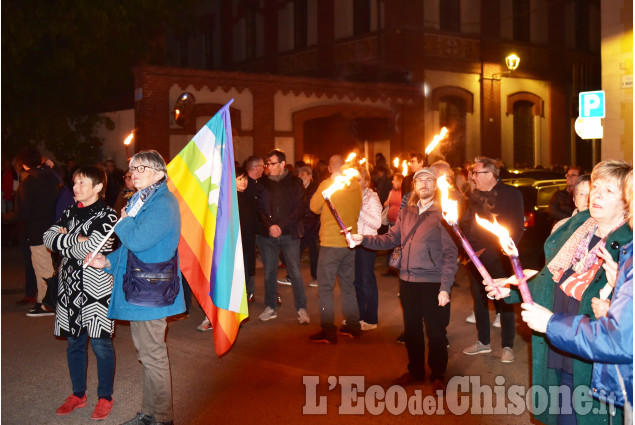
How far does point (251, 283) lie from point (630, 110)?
11.1 m

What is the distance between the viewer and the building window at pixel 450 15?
25297mm

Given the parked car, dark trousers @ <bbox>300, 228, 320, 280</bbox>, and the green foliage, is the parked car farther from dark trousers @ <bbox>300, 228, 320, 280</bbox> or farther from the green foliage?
the green foliage

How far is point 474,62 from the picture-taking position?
26.3m

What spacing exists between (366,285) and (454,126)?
18.5 meters

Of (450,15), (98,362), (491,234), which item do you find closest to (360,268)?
(491,234)

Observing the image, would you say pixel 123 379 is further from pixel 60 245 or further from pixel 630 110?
pixel 630 110

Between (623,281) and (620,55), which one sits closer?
(623,281)

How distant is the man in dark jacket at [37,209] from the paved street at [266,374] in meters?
0.63

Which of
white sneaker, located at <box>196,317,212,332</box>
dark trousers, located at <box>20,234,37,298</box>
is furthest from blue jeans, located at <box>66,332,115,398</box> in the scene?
dark trousers, located at <box>20,234,37,298</box>

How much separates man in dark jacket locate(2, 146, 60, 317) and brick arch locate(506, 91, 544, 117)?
21283 millimetres

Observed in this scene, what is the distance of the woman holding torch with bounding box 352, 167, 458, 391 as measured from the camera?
610cm

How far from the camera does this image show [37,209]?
30.7ft

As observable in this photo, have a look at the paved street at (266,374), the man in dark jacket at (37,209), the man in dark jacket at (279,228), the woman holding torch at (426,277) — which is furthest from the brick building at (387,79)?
the woman holding torch at (426,277)

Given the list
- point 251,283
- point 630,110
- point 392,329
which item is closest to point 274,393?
point 392,329
